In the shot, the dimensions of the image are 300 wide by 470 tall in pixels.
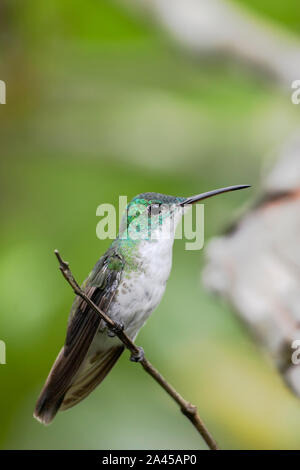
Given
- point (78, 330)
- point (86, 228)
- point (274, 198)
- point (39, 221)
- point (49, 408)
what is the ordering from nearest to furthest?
point (78, 330)
point (49, 408)
point (274, 198)
point (86, 228)
point (39, 221)

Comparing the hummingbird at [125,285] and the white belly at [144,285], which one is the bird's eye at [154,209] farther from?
the white belly at [144,285]

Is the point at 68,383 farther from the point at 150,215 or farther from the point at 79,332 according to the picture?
the point at 150,215

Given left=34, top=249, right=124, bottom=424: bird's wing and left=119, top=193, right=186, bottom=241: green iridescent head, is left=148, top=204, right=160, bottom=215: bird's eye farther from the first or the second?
left=34, top=249, right=124, bottom=424: bird's wing

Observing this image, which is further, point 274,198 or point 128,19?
point 128,19

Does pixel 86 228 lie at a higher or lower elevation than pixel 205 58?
lower

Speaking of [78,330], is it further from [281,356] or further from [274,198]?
[274,198]

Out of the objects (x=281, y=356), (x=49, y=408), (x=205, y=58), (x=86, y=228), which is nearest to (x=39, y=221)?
(x=86, y=228)

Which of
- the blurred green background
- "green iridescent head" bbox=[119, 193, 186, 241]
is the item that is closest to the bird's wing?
"green iridescent head" bbox=[119, 193, 186, 241]
